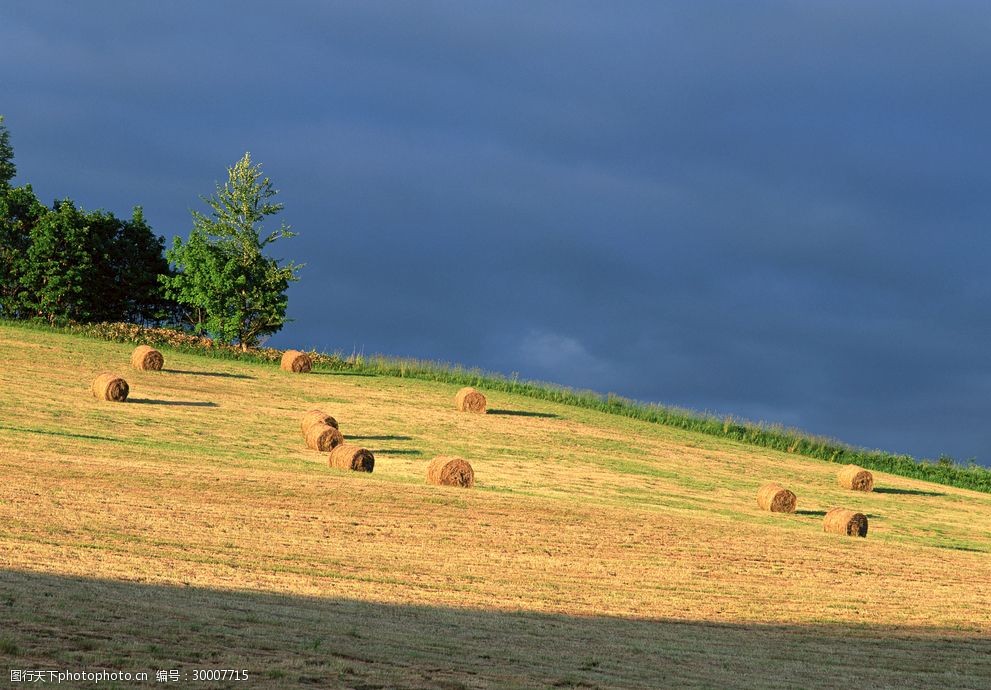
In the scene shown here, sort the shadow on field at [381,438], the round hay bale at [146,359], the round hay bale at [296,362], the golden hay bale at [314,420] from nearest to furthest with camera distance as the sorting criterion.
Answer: the golden hay bale at [314,420], the shadow on field at [381,438], the round hay bale at [146,359], the round hay bale at [296,362]

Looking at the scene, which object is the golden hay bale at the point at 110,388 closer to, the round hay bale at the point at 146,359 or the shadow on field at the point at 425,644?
the round hay bale at the point at 146,359

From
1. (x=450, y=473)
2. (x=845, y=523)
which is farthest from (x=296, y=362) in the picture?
(x=845, y=523)

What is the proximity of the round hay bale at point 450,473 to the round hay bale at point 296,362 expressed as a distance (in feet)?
89.1

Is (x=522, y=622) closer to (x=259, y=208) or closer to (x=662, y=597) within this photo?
(x=662, y=597)

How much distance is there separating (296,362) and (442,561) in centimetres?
3784

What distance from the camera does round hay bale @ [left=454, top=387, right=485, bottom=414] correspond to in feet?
174

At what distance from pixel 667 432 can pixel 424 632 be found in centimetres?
4163

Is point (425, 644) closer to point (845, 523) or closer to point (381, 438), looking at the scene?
point (845, 523)

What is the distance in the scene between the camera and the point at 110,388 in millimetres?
45875

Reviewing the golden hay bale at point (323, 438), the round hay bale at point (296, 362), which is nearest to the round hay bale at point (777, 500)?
the golden hay bale at point (323, 438)

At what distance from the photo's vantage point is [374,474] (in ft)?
118

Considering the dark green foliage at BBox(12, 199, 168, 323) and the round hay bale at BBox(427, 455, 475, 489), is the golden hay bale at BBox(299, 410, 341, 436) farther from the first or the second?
the dark green foliage at BBox(12, 199, 168, 323)

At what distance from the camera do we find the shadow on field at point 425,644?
1281cm

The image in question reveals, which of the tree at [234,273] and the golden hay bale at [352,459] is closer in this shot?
the golden hay bale at [352,459]
